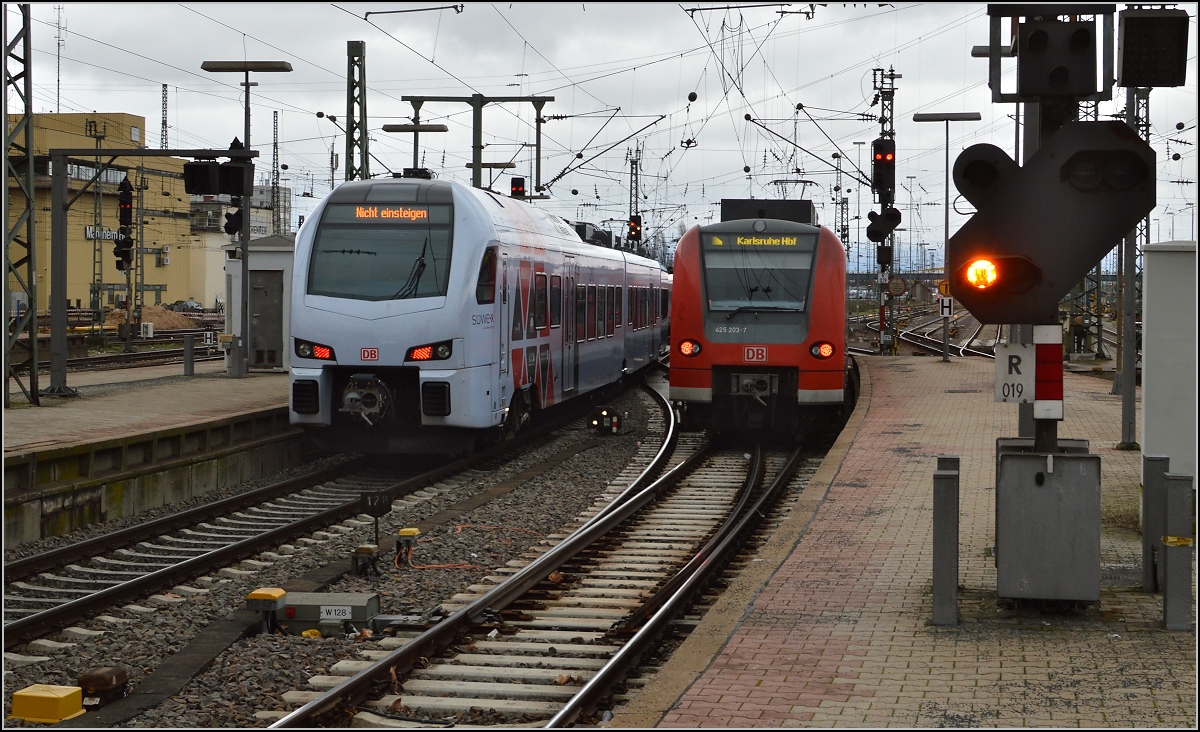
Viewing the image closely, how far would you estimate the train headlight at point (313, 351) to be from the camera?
15.4m

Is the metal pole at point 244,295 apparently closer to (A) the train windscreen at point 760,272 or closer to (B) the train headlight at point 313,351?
(B) the train headlight at point 313,351

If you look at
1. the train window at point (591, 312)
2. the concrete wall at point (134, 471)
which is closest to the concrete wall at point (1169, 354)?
the concrete wall at point (134, 471)

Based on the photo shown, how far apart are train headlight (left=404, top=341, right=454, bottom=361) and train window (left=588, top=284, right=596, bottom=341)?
7522mm

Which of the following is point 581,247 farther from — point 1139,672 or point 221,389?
point 1139,672

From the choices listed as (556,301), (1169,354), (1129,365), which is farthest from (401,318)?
(1129,365)

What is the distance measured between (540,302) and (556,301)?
1.24m

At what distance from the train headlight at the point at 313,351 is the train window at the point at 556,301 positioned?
4740 mm

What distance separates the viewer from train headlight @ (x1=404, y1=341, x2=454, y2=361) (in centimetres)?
1516

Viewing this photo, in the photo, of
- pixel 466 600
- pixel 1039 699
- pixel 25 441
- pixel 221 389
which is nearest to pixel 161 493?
pixel 25 441

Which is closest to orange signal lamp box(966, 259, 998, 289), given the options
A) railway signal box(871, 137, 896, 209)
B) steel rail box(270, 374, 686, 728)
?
steel rail box(270, 374, 686, 728)

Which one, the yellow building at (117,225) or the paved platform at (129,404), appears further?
the yellow building at (117,225)

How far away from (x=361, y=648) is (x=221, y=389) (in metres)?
14.2

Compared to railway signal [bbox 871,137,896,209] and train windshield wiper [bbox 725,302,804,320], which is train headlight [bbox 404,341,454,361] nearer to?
train windshield wiper [bbox 725,302,804,320]

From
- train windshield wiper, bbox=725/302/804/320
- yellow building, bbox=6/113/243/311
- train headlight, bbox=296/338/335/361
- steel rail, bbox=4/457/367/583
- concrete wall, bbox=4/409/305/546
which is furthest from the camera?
yellow building, bbox=6/113/243/311
